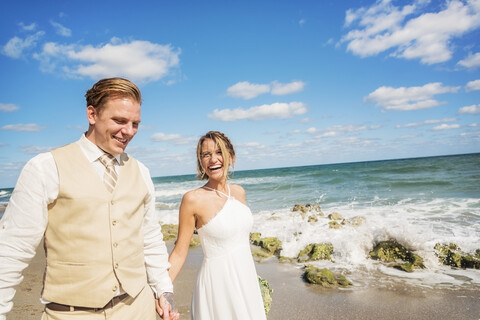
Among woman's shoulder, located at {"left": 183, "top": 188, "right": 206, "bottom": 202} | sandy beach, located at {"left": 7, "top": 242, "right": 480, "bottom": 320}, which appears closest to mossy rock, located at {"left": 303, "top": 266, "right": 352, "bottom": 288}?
sandy beach, located at {"left": 7, "top": 242, "right": 480, "bottom": 320}

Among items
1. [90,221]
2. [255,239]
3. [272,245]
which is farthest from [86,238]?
[255,239]

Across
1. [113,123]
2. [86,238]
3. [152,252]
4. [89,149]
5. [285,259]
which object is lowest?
[285,259]

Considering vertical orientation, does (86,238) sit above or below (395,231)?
above

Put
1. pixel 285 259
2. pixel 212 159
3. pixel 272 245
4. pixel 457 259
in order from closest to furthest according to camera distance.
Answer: pixel 212 159 → pixel 457 259 → pixel 285 259 → pixel 272 245

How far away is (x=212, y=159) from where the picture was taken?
3.17 metres

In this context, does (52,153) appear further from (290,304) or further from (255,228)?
(255,228)

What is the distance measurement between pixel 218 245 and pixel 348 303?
3494 mm

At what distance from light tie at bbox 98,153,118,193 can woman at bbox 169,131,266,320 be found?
3.53 ft

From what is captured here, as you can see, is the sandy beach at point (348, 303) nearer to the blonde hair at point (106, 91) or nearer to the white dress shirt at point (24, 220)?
the white dress shirt at point (24, 220)

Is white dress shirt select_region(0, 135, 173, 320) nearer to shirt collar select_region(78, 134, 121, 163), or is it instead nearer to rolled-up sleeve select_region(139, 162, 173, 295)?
shirt collar select_region(78, 134, 121, 163)

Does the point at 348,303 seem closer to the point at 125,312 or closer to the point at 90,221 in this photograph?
the point at 125,312

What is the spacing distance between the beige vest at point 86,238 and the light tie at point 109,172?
0.04 meters

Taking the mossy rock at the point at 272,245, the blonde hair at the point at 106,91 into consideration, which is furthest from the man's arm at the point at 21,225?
the mossy rock at the point at 272,245

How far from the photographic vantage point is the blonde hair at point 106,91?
1920 mm
